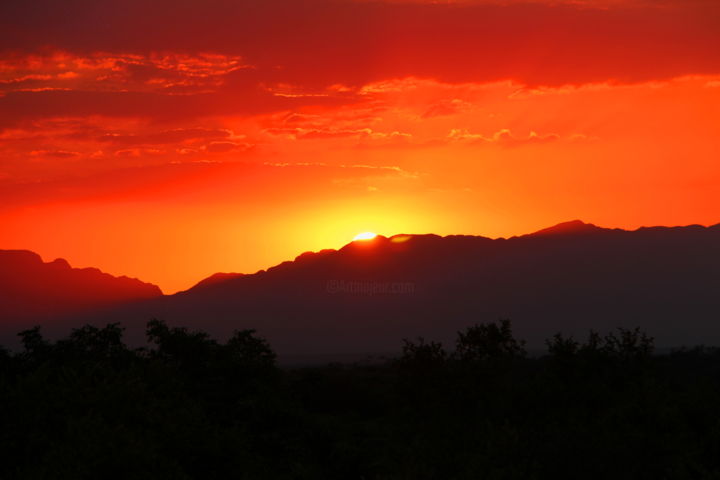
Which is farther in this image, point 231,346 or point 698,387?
point 231,346

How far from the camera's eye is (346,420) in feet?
222

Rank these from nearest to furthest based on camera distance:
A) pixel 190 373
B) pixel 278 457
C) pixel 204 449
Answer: pixel 204 449 → pixel 278 457 → pixel 190 373

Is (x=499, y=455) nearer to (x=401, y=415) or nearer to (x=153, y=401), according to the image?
(x=153, y=401)

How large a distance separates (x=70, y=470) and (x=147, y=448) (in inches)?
123

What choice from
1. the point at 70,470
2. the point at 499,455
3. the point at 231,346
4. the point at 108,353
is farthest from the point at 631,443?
the point at 108,353

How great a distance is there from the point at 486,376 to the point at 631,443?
19.1m

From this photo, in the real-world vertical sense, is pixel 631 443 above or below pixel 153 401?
below

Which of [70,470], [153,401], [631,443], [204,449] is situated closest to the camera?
[70,470]

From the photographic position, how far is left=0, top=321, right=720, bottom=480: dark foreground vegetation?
90.7 ft

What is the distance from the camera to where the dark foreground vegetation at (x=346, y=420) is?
27.6m

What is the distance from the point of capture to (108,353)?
59969 millimetres

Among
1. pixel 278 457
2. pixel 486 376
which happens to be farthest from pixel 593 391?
pixel 278 457

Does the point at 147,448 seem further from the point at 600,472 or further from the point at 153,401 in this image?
the point at 600,472

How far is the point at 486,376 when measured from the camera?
161 feet
